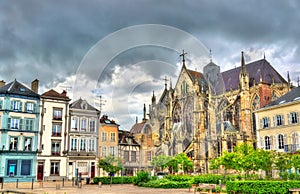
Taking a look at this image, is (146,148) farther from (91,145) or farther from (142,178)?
(142,178)

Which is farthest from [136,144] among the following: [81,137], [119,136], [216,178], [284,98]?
[284,98]

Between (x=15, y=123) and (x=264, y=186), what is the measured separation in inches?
1242

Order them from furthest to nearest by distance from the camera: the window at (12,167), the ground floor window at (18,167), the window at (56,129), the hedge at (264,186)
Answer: the window at (56,129) → the ground floor window at (18,167) → the window at (12,167) → the hedge at (264,186)

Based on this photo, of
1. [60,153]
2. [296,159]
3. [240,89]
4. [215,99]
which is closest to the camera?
[296,159]

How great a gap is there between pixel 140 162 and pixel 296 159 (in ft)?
93.4

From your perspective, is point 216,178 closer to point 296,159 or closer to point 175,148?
point 296,159

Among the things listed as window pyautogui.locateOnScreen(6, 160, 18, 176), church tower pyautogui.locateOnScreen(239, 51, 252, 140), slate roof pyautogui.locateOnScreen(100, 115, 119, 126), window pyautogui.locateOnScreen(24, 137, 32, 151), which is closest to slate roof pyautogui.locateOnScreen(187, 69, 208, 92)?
church tower pyautogui.locateOnScreen(239, 51, 252, 140)

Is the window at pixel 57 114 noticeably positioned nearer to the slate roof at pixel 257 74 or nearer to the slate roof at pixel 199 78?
the slate roof at pixel 199 78

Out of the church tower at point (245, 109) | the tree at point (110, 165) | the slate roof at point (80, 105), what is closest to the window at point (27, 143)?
the slate roof at point (80, 105)

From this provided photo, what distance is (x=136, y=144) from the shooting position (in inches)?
2131

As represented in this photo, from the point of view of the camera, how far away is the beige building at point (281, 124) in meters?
36.3

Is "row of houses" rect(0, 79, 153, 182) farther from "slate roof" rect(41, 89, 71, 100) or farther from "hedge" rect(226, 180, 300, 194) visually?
"hedge" rect(226, 180, 300, 194)

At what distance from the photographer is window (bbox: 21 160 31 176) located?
40.2 m

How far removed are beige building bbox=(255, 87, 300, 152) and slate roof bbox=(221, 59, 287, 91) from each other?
16822 mm
